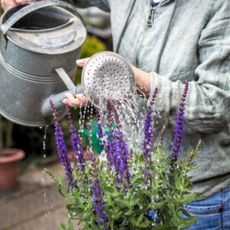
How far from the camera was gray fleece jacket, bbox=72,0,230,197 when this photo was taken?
1485mm

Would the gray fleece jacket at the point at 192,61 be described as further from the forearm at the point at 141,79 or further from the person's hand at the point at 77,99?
the person's hand at the point at 77,99

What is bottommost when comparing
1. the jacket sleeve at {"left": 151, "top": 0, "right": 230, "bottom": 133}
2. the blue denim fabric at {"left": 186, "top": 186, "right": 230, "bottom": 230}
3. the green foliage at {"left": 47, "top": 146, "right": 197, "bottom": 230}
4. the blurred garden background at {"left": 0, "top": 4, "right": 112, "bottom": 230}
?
the blurred garden background at {"left": 0, "top": 4, "right": 112, "bottom": 230}

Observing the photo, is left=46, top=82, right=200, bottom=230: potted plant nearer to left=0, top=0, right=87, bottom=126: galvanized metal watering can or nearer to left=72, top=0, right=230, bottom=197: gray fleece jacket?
left=72, top=0, right=230, bottom=197: gray fleece jacket

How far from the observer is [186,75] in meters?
1.59

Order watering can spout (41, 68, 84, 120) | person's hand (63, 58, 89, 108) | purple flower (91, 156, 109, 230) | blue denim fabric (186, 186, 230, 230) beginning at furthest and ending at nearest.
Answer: blue denim fabric (186, 186, 230, 230), watering can spout (41, 68, 84, 120), person's hand (63, 58, 89, 108), purple flower (91, 156, 109, 230)

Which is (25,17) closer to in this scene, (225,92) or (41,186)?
(225,92)

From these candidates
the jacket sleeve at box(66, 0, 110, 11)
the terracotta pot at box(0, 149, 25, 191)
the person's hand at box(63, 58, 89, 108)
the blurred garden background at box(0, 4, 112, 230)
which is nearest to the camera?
the person's hand at box(63, 58, 89, 108)

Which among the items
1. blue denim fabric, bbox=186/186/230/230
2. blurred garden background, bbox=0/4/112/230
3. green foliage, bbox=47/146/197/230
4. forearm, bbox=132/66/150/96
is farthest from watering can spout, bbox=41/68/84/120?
blurred garden background, bbox=0/4/112/230

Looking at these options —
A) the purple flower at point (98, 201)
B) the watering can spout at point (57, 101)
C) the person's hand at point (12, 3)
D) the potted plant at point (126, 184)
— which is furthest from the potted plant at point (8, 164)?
the purple flower at point (98, 201)

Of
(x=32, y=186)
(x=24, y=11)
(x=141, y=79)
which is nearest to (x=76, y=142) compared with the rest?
(x=141, y=79)

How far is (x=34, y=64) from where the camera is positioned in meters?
1.55

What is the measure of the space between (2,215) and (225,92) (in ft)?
8.40

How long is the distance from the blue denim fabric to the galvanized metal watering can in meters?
0.49

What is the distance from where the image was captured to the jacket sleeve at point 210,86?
1.47 meters
